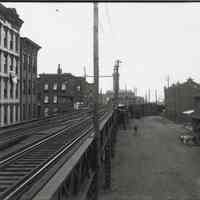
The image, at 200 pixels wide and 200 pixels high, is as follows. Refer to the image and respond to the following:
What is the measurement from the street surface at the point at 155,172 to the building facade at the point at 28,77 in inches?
594

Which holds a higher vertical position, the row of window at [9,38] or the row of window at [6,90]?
the row of window at [9,38]

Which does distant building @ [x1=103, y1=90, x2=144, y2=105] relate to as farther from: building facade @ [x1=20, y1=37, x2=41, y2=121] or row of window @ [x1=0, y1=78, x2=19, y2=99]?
row of window @ [x1=0, y1=78, x2=19, y2=99]

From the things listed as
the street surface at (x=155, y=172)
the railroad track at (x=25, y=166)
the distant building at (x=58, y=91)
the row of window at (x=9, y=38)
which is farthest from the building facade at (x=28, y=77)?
the railroad track at (x=25, y=166)

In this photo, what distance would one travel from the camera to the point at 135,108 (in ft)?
271

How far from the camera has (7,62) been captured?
32469mm

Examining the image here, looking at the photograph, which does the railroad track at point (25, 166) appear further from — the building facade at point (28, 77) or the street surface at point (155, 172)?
the building facade at point (28, 77)

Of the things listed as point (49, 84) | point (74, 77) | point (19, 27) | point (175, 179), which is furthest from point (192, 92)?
point (175, 179)

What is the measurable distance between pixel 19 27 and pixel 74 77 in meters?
35.7

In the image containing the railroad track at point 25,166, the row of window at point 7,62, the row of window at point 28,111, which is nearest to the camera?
the railroad track at point 25,166

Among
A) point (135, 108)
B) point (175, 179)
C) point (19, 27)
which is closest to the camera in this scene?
point (175, 179)

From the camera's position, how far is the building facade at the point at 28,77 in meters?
38.7

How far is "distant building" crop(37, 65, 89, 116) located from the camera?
2623 inches

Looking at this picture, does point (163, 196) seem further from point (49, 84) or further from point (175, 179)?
point (49, 84)

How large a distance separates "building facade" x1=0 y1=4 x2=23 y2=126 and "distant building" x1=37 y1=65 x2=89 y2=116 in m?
29.5
